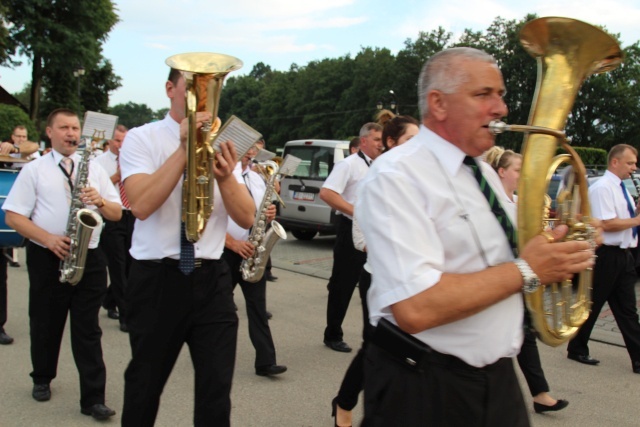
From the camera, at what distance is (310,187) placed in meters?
12.0

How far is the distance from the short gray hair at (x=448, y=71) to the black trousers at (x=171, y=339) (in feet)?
4.85

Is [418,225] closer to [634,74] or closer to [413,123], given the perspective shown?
[413,123]

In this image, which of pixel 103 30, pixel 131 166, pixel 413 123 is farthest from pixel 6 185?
pixel 103 30

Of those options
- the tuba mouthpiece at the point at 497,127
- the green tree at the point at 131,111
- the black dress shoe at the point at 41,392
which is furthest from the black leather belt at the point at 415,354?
the green tree at the point at 131,111

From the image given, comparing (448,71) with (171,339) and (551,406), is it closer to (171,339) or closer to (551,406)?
(171,339)

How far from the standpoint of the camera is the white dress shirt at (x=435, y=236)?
1.69 meters

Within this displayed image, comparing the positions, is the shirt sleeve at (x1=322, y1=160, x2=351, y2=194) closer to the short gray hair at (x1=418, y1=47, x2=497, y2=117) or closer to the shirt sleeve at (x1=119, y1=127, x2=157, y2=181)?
the shirt sleeve at (x1=119, y1=127, x2=157, y2=181)

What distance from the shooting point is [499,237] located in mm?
1814

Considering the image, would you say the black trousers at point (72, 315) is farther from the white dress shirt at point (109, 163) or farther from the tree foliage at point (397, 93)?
the tree foliage at point (397, 93)

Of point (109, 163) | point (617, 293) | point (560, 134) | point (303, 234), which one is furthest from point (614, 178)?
point (303, 234)

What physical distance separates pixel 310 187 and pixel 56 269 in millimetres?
8011

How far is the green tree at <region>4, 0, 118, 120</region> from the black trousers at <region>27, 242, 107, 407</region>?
115 feet

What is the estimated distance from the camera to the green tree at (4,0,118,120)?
36.1m

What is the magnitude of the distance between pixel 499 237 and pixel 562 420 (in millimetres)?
2938
